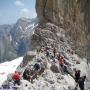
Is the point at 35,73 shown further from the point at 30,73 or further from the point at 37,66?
the point at 37,66

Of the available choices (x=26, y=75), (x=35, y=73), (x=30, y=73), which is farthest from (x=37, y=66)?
(x=26, y=75)

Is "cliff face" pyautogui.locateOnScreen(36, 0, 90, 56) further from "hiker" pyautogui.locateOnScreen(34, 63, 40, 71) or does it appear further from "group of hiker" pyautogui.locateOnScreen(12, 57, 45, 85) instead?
"hiker" pyautogui.locateOnScreen(34, 63, 40, 71)

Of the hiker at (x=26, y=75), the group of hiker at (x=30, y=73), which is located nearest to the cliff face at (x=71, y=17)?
the group of hiker at (x=30, y=73)

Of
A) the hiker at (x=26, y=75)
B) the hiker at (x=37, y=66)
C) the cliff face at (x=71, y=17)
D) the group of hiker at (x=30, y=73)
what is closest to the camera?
the group of hiker at (x=30, y=73)

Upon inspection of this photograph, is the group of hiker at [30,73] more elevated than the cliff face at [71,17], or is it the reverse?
the cliff face at [71,17]

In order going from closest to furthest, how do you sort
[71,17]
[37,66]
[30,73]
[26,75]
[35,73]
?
[26,75], [30,73], [35,73], [37,66], [71,17]

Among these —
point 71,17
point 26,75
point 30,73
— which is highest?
point 71,17

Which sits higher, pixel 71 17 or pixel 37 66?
pixel 71 17

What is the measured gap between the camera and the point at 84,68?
41.7 metres

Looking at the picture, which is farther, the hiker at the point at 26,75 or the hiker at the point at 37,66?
the hiker at the point at 37,66

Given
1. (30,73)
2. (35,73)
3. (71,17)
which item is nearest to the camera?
(30,73)

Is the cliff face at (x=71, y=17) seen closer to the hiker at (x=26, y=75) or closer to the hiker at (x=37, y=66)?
the hiker at (x=37, y=66)

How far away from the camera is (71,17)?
52.3 m

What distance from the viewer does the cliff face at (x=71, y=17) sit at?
48.7 meters
